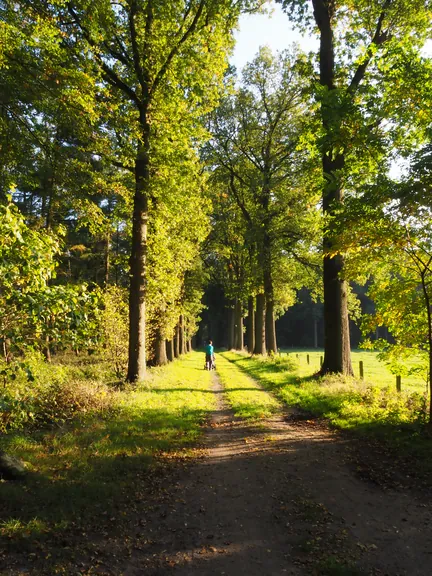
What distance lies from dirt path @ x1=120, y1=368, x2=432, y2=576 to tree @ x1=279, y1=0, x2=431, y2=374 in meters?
4.60

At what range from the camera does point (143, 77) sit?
13062 millimetres

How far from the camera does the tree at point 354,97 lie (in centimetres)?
741

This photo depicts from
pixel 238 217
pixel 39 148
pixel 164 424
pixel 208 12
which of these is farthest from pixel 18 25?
pixel 238 217

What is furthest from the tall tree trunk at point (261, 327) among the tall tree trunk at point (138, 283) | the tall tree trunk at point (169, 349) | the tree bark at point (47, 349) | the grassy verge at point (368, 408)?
the tall tree trunk at point (138, 283)

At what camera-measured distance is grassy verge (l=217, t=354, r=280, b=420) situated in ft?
34.2

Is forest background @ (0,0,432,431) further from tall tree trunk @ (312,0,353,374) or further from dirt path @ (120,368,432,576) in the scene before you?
dirt path @ (120,368,432,576)

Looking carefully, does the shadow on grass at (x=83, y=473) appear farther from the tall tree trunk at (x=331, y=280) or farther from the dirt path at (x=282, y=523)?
the tall tree trunk at (x=331, y=280)

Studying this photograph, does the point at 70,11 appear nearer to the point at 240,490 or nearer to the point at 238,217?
the point at 240,490

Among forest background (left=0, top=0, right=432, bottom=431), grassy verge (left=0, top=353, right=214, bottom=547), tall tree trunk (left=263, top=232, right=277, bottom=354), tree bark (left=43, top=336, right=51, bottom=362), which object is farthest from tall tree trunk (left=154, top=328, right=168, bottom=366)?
→ grassy verge (left=0, top=353, right=214, bottom=547)

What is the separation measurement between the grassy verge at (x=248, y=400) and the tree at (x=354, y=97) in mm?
2752

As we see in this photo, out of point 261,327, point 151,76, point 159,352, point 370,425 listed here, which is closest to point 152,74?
point 151,76

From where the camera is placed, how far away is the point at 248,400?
40.1 feet

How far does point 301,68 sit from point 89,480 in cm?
1387

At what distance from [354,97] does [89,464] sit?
974cm
